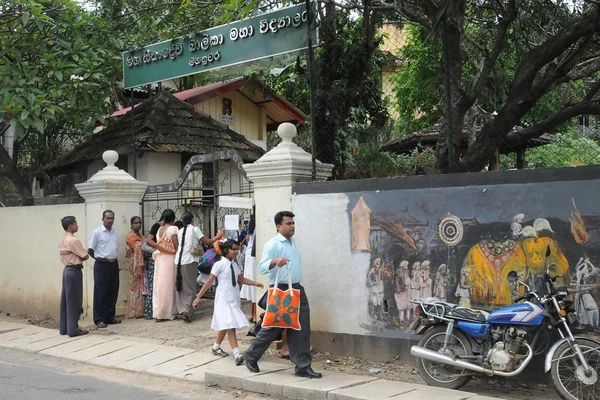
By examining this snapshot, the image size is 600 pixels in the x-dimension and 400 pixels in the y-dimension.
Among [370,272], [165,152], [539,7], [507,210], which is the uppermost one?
[539,7]

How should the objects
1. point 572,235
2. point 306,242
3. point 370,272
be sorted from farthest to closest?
point 306,242 < point 370,272 < point 572,235

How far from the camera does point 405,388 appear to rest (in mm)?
6816

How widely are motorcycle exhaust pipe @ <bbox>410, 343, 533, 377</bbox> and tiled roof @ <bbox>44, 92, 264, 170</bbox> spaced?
9081 mm

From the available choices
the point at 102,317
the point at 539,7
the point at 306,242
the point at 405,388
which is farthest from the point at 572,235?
the point at 102,317

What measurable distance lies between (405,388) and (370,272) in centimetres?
160

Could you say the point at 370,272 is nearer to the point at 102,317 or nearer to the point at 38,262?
the point at 102,317

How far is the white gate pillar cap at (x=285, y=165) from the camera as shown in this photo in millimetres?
8734

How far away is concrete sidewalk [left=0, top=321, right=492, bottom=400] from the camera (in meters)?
6.71

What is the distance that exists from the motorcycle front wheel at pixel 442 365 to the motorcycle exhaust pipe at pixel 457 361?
9 centimetres

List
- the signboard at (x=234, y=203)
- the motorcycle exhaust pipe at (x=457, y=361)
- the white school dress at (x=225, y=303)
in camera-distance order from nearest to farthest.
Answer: the motorcycle exhaust pipe at (x=457, y=361)
the white school dress at (x=225, y=303)
the signboard at (x=234, y=203)

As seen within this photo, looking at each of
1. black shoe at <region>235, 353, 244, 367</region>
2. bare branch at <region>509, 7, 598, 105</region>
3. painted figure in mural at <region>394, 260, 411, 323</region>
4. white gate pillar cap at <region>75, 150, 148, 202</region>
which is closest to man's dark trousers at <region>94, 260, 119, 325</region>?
white gate pillar cap at <region>75, 150, 148, 202</region>

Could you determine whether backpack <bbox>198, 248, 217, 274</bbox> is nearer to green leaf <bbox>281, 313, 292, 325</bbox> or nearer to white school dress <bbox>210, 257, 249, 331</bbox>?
white school dress <bbox>210, 257, 249, 331</bbox>

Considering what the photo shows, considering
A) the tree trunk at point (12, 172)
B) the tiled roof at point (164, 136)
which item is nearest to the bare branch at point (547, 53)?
the tiled roof at point (164, 136)

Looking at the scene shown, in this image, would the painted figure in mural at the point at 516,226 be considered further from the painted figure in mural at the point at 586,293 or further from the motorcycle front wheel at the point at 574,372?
the motorcycle front wheel at the point at 574,372
